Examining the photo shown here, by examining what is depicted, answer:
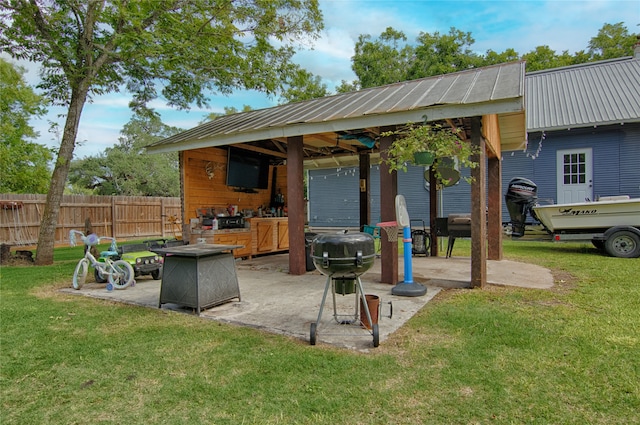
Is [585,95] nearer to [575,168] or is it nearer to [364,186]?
[575,168]

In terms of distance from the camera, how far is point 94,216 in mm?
13234

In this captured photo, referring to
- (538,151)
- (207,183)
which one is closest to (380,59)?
(538,151)

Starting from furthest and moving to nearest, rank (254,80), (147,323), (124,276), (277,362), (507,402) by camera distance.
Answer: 1. (254,80)
2. (124,276)
3. (147,323)
4. (277,362)
5. (507,402)

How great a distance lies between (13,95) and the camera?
433 inches

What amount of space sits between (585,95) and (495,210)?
8316 millimetres

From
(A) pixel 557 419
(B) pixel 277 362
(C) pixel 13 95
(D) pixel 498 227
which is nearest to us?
(A) pixel 557 419

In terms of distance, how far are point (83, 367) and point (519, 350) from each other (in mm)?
3111

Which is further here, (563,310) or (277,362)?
(563,310)

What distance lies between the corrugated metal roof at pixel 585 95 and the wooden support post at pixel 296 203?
27.8ft

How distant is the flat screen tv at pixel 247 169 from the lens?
26.1ft

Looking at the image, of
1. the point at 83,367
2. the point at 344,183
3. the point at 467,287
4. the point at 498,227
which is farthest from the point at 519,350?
the point at 344,183

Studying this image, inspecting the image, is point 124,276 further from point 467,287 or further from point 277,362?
point 467,287

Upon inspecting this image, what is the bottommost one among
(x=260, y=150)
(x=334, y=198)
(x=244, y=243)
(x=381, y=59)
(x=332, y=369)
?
(x=332, y=369)

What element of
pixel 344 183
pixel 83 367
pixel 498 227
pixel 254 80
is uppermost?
pixel 254 80
